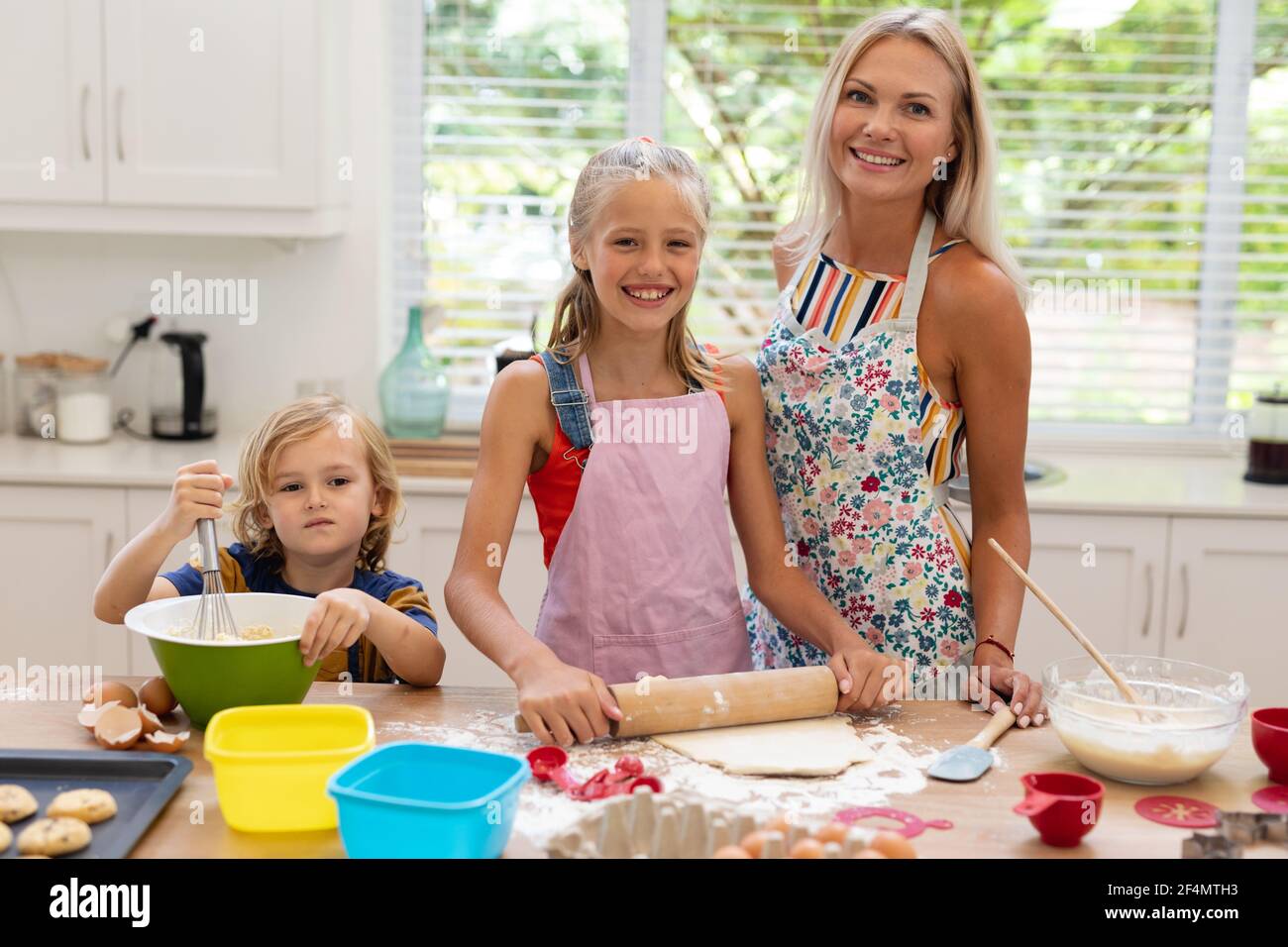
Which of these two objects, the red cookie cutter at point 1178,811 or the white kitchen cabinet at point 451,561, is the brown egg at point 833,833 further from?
the white kitchen cabinet at point 451,561

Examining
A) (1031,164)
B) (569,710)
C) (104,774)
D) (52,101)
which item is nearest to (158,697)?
(104,774)

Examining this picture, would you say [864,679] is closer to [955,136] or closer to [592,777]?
[592,777]

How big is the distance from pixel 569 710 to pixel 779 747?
8.0 inches

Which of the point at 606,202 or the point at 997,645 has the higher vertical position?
the point at 606,202

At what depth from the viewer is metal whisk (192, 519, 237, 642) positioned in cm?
132

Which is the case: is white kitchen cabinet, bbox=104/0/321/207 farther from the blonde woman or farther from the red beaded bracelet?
the red beaded bracelet

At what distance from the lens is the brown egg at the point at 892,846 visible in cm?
100

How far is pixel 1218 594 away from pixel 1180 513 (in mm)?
191

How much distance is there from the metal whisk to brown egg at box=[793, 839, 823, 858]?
648 millimetres

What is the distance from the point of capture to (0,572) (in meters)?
2.66

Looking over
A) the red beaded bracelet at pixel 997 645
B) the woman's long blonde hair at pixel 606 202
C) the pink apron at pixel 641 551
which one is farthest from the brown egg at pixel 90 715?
the red beaded bracelet at pixel 997 645

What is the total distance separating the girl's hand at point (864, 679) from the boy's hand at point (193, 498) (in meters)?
0.66

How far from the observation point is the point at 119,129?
8.84ft
